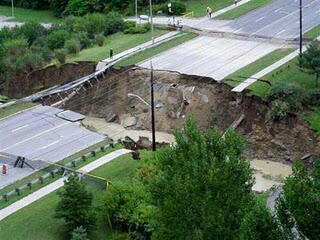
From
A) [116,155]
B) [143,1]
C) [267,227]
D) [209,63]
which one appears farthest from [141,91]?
[267,227]

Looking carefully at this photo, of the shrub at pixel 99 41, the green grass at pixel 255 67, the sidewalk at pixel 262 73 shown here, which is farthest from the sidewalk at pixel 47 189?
the shrub at pixel 99 41

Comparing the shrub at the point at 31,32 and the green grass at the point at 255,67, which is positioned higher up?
the shrub at the point at 31,32

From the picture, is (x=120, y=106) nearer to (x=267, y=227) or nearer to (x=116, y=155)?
(x=116, y=155)

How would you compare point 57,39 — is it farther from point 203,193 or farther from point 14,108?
point 203,193

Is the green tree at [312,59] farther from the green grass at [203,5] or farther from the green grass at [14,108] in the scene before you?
the green grass at [203,5]

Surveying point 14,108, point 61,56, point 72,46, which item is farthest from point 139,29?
point 14,108
